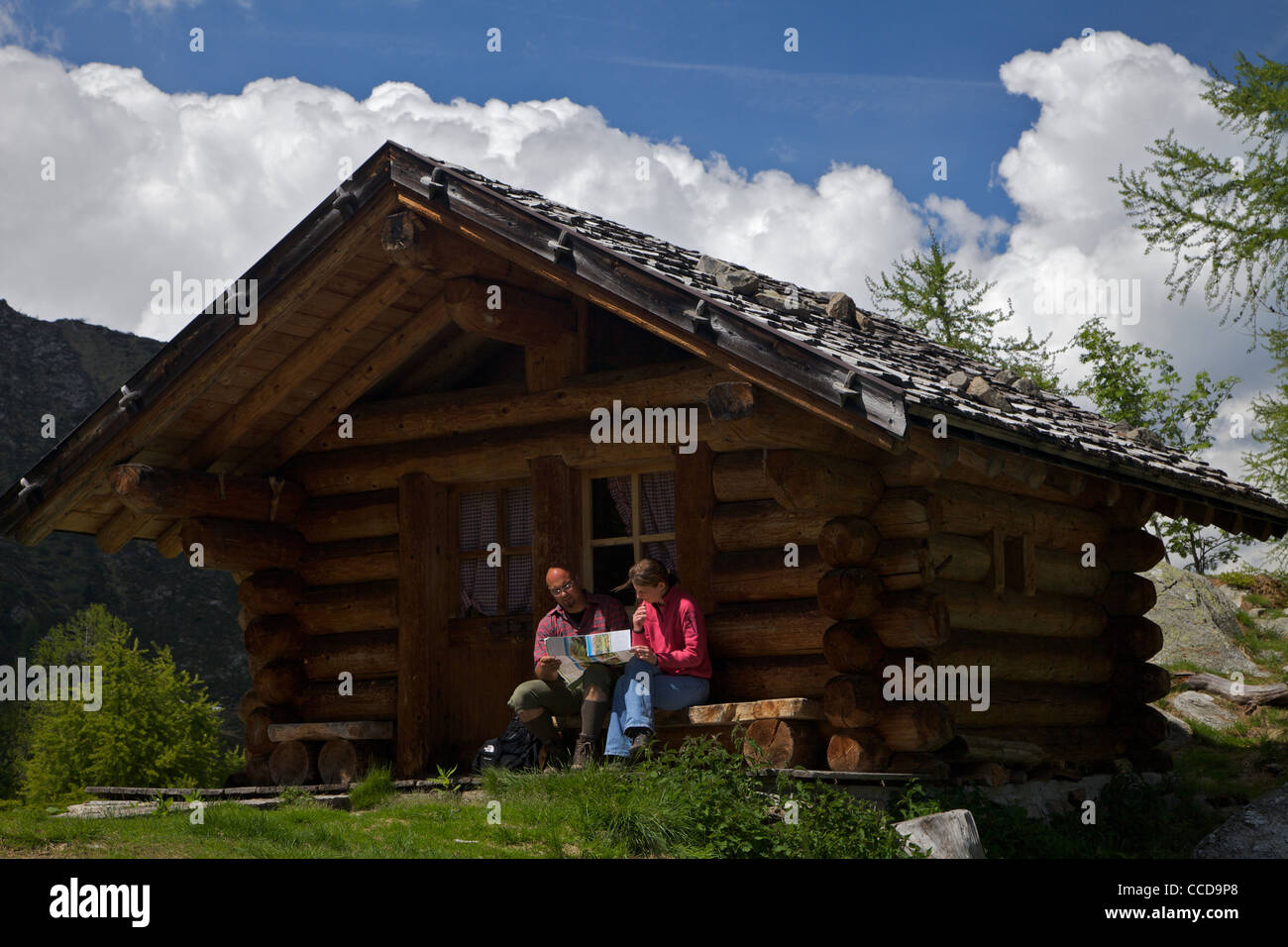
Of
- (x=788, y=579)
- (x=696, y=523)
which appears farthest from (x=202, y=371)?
(x=788, y=579)

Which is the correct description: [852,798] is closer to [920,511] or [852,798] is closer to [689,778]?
[689,778]

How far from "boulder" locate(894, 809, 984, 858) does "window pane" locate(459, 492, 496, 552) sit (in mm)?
4846

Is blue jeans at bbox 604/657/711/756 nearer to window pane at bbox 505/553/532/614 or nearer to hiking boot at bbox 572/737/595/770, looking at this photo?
hiking boot at bbox 572/737/595/770


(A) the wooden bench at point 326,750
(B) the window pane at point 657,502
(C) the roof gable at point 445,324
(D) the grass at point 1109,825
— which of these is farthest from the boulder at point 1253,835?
(A) the wooden bench at point 326,750

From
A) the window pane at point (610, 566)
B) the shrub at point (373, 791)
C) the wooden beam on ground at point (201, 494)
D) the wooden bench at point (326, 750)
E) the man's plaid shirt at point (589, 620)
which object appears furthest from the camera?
the wooden bench at point (326, 750)

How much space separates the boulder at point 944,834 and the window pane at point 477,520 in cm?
485

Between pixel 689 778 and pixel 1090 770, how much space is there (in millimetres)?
5781

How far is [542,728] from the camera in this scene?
9836 millimetres

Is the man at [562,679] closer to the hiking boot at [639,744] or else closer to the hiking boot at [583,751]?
the hiking boot at [583,751]

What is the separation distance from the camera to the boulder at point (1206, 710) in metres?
17.0

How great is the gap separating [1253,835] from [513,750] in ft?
19.3

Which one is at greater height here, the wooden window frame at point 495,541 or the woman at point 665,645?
the wooden window frame at point 495,541

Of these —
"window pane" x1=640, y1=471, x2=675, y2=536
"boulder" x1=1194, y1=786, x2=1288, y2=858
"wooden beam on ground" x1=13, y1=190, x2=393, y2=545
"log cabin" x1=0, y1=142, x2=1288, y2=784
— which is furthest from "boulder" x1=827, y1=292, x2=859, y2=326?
"boulder" x1=1194, y1=786, x2=1288, y2=858

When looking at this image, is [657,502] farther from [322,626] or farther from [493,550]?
[322,626]
